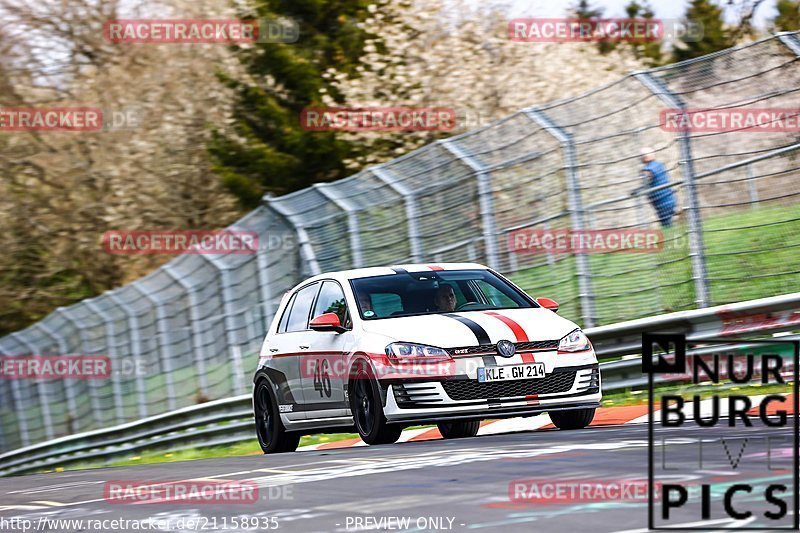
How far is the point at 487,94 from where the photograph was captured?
3634 cm

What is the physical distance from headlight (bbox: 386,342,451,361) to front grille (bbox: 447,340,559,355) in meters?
0.08

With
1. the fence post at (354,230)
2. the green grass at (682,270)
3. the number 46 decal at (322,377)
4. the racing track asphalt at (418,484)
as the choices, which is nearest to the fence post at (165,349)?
the fence post at (354,230)

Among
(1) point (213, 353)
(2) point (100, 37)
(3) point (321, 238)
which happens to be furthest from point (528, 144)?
(2) point (100, 37)

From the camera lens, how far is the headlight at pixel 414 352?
34.4 ft

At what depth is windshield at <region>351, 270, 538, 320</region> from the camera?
11.6 meters

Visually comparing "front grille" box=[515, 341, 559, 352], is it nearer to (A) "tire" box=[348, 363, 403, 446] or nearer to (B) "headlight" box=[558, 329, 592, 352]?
(B) "headlight" box=[558, 329, 592, 352]

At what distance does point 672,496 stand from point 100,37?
35775 mm

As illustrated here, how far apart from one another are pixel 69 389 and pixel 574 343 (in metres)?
18.5

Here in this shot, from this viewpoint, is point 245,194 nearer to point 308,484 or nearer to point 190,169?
point 190,169

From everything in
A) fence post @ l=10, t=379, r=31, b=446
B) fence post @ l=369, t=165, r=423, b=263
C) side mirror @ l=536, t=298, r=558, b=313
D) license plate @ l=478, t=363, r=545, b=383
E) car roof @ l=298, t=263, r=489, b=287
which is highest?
fence post @ l=369, t=165, r=423, b=263
